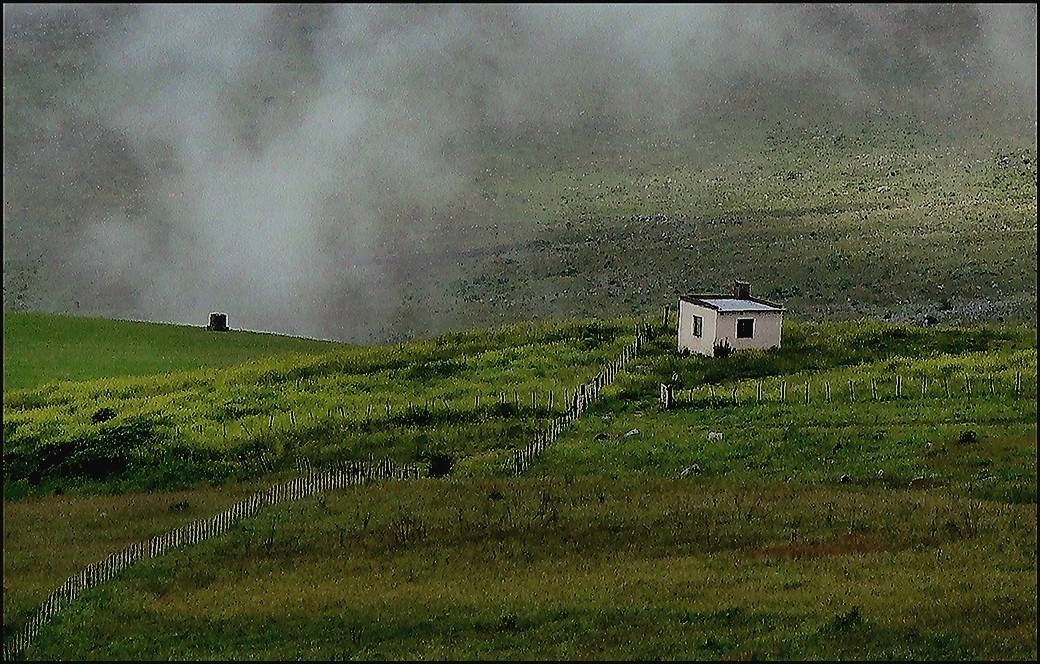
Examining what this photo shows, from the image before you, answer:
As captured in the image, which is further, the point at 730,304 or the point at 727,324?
the point at 730,304

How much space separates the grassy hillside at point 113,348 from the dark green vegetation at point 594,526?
8467mm

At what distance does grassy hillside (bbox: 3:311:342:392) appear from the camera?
60.8 m

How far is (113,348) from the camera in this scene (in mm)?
67062

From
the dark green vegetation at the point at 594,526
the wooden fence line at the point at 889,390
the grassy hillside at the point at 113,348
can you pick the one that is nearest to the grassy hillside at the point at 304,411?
the dark green vegetation at the point at 594,526

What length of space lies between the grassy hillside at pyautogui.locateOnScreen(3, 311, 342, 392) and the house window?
65.5 feet

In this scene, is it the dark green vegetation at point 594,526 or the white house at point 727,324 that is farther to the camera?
the white house at point 727,324

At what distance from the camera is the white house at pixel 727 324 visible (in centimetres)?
5256

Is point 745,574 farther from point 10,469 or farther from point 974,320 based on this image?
point 974,320

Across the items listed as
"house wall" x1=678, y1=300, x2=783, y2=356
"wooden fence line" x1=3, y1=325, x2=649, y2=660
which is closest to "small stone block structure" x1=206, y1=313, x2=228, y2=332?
"wooden fence line" x1=3, y1=325, x2=649, y2=660

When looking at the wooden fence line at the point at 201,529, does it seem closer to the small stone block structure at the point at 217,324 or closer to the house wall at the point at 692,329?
the house wall at the point at 692,329

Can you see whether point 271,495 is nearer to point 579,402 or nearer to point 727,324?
point 579,402

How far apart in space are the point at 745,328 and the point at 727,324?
99 cm

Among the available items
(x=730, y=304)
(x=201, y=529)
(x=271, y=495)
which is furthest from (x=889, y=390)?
(x=201, y=529)

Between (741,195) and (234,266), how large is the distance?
69627 millimetres
